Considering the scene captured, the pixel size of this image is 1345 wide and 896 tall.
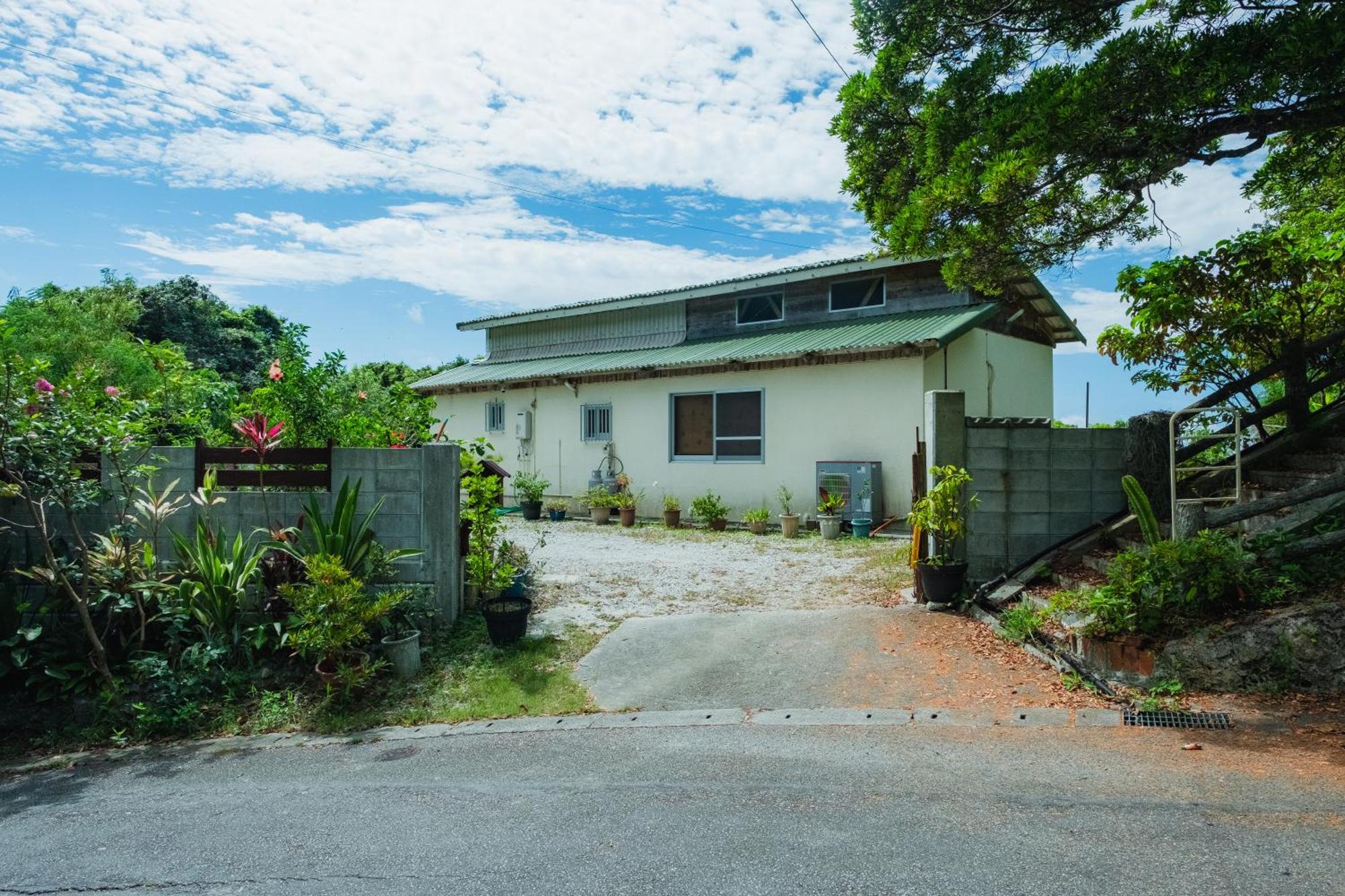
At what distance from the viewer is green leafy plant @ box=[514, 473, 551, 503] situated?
15430mm

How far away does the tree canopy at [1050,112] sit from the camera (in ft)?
18.3

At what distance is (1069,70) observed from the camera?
5898mm

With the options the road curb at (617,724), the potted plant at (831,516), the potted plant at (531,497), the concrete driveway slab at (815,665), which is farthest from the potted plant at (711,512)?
the road curb at (617,724)

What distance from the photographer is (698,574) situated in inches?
359

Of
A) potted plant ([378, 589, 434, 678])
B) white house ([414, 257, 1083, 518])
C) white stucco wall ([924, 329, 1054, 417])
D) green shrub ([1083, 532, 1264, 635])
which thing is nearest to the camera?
green shrub ([1083, 532, 1264, 635])

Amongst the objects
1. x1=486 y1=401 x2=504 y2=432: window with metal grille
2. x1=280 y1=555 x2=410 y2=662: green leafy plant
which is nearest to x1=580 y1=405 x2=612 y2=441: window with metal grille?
x1=486 y1=401 x2=504 y2=432: window with metal grille

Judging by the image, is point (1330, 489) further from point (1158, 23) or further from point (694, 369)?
point (694, 369)

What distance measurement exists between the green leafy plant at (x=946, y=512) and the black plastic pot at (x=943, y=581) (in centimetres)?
7

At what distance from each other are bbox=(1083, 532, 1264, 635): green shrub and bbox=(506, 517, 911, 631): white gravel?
2.41m

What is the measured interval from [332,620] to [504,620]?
1279 millimetres

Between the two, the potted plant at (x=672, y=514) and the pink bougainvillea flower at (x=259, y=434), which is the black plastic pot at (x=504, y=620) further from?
the potted plant at (x=672, y=514)

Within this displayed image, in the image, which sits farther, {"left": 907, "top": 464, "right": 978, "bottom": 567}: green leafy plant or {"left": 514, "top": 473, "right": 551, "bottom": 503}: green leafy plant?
{"left": 514, "top": 473, "right": 551, "bottom": 503}: green leafy plant

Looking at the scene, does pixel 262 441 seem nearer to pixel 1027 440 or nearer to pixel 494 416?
pixel 1027 440

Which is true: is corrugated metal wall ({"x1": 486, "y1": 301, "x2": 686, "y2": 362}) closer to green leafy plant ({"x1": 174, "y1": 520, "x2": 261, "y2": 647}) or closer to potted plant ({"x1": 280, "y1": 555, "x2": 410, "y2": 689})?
green leafy plant ({"x1": 174, "y1": 520, "x2": 261, "y2": 647})
